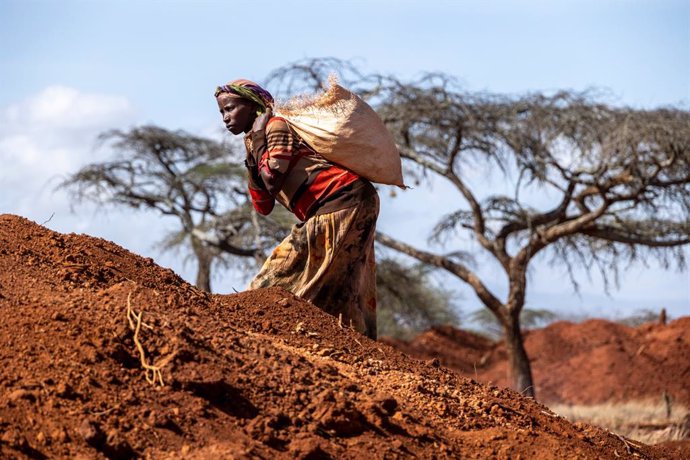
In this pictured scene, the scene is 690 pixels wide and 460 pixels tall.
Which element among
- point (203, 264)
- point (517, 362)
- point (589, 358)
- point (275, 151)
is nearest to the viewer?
point (275, 151)

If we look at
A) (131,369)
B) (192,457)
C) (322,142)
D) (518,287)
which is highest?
(518,287)

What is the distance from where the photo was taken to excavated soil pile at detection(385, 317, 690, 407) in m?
17.9

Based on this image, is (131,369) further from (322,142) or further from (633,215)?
(633,215)

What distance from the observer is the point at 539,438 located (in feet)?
16.4

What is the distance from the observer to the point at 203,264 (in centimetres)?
2014

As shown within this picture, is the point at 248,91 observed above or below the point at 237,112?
above

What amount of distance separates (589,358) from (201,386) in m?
16.0

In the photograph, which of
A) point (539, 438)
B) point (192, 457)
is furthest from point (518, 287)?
point (192, 457)

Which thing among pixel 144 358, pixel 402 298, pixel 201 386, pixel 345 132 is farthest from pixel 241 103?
pixel 402 298

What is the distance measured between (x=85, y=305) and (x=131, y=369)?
1.72ft

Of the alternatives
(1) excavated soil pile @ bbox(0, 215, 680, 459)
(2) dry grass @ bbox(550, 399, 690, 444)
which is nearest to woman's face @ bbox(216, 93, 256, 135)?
(1) excavated soil pile @ bbox(0, 215, 680, 459)

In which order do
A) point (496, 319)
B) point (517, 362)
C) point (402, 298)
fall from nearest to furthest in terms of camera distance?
point (517, 362) < point (402, 298) < point (496, 319)

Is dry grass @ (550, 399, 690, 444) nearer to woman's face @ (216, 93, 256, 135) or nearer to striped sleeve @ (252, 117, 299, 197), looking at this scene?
striped sleeve @ (252, 117, 299, 197)

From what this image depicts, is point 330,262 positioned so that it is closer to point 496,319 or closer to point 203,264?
point 203,264
